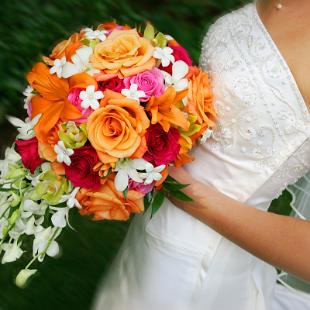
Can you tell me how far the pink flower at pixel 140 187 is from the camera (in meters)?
1.63

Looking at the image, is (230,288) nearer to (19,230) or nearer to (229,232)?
(229,232)

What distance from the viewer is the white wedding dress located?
175cm

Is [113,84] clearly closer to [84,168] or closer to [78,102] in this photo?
[78,102]

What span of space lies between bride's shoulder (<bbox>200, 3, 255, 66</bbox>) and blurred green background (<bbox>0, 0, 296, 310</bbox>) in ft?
6.01

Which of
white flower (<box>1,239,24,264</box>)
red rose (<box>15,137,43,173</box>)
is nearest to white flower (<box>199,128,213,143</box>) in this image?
red rose (<box>15,137,43,173</box>)

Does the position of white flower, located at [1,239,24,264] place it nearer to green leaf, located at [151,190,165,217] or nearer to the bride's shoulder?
green leaf, located at [151,190,165,217]

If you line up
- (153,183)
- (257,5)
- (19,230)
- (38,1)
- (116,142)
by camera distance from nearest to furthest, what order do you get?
(116,142), (153,183), (19,230), (257,5), (38,1)

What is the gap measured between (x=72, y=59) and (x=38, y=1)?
320cm

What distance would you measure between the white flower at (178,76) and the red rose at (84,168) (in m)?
0.25

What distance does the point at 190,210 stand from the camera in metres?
1.84

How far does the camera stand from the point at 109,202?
5.47ft

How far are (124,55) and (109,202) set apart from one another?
361mm

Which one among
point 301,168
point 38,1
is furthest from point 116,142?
point 38,1

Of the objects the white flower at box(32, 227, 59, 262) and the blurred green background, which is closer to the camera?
the white flower at box(32, 227, 59, 262)
